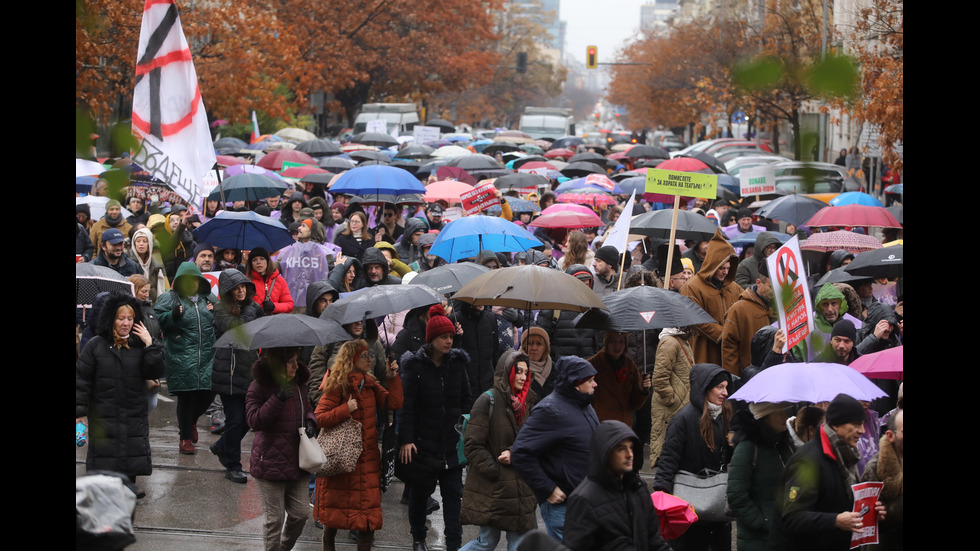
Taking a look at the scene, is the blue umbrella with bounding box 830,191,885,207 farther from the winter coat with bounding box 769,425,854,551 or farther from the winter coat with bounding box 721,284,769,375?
the winter coat with bounding box 769,425,854,551

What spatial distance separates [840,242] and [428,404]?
5829mm

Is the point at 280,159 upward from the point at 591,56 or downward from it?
downward

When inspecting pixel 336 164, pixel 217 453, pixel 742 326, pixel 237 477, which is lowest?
pixel 237 477

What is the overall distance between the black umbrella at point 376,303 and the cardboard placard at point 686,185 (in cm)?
370

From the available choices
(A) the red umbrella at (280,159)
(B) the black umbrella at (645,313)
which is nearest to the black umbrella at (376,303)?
(B) the black umbrella at (645,313)

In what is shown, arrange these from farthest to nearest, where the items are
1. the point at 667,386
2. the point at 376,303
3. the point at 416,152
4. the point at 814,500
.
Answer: the point at 416,152, the point at 667,386, the point at 376,303, the point at 814,500

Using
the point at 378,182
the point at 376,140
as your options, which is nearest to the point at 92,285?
the point at 378,182

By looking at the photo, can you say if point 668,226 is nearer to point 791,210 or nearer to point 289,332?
point 791,210

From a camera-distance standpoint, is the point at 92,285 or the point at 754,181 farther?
the point at 754,181

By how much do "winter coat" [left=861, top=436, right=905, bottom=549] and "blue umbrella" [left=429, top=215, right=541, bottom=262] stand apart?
4982 mm

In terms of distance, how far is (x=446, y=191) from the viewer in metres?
14.5

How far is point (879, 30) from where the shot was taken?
49.3ft

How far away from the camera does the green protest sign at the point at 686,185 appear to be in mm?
10312
